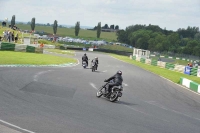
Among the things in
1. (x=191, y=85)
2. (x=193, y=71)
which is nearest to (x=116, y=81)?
(x=191, y=85)

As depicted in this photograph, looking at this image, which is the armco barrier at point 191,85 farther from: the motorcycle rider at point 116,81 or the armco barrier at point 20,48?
the armco barrier at point 20,48

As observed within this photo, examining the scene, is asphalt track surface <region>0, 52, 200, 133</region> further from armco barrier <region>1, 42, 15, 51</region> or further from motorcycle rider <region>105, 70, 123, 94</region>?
armco barrier <region>1, 42, 15, 51</region>

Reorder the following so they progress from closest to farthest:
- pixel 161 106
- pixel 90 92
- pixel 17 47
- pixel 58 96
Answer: pixel 58 96, pixel 161 106, pixel 90 92, pixel 17 47

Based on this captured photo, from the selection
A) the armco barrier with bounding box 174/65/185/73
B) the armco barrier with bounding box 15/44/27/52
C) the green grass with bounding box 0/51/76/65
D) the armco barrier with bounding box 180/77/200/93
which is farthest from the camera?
the armco barrier with bounding box 174/65/185/73

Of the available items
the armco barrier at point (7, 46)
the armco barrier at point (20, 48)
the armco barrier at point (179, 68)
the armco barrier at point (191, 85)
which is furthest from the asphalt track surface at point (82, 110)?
the armco barrier at point (179, 68)

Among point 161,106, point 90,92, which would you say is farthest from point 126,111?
point 90,92

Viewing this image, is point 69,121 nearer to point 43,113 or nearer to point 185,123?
point 43,113

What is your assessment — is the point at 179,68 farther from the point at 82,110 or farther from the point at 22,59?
the point at 82,110

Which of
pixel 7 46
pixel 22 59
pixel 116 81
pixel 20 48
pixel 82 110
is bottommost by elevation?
pixel 82 110

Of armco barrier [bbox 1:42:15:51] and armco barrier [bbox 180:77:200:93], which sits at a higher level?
armco barrier [bbox 1:42:15:51]

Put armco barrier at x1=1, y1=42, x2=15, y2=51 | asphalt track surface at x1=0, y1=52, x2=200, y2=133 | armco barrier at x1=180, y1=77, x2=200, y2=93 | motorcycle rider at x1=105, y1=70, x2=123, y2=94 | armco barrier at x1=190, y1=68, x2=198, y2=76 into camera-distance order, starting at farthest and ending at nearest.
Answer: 1. armco barrier at x1=190, y1=68, x2=198, y2=76
2. armco barrier at x1=1, y1=42, x2=15, y2=51
3. armco barrier at x1=180, y1=77, x2=200, y2=93
4. motorcycle rider at x1=105, y1=70, x2=123, y2=94
5. asphalt track surface at x1=0, y1=52, x2=200, y2=133

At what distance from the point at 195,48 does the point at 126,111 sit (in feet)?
297

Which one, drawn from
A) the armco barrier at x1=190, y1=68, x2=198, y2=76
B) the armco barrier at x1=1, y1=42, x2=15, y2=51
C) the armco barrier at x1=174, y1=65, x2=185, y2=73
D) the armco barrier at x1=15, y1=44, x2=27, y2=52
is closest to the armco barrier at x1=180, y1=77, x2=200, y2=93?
the armco barrier at x1=190, y1=68, x2=198, y2=76

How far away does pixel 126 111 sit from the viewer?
1538 centimetres
